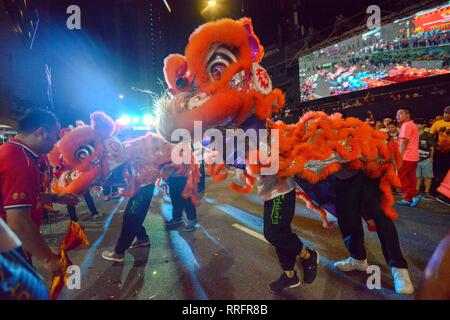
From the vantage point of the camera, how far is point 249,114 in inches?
84.2

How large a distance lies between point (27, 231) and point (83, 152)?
1464 mm

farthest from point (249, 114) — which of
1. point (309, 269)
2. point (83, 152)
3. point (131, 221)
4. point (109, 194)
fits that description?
point (109, 194)

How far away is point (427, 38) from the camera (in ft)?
28.7

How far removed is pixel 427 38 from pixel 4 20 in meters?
24.3

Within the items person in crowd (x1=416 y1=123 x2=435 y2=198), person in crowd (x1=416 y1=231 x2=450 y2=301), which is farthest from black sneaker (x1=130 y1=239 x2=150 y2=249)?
person in crowd (x1=416 y1=123 x2=435 y2=198)

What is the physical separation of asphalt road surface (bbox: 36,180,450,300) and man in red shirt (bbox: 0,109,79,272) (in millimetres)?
1017

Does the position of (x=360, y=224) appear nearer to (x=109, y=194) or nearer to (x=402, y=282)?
(x=402, y=282)

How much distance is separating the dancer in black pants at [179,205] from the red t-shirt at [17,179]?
2.76 m

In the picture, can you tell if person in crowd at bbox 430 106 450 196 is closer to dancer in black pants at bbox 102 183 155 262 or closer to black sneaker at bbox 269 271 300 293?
black sneaker at bbox 269 271 300 293

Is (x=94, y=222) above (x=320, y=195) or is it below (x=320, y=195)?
below

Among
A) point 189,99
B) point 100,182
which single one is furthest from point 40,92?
point 189,99

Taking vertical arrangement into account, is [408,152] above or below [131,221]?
above

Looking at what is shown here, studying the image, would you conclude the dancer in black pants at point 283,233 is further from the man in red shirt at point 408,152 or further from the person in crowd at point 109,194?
the person in crowd at point 109,194

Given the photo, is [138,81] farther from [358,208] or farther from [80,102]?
[358,208]
